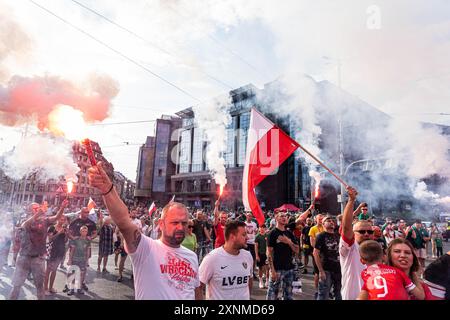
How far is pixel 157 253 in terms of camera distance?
8.70 feet

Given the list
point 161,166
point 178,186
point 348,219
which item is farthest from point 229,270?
point 161,166

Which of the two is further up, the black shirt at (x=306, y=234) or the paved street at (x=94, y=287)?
the black shirt at (x=306, y=234)

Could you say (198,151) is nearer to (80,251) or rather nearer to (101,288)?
(80,251)

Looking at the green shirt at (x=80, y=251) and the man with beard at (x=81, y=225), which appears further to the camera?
the man with beard at (x=81, y=225)

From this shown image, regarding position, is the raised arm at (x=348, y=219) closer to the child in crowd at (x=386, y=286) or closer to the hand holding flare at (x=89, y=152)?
the child in crowd at (x=386, y=286)

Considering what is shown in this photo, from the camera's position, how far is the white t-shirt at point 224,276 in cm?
348

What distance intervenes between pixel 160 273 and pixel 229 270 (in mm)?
1224

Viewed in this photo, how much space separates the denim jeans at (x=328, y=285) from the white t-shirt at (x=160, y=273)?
3629mm

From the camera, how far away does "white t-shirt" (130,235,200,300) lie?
2535mm

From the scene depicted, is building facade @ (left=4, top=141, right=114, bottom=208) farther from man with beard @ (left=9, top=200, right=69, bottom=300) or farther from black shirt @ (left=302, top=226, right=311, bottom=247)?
black shirt @ (left=302, top=226, right=311, bottom=247)

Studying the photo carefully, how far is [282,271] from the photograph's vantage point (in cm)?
561

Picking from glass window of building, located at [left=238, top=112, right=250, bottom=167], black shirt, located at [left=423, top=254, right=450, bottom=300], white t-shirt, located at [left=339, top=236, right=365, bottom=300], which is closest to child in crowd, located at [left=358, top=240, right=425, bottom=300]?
black shirt, located at [left=423, top=254, right=450, bottom=300]

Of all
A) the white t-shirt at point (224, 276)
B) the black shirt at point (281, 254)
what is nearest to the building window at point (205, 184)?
the black shirt at point (281, 254)
